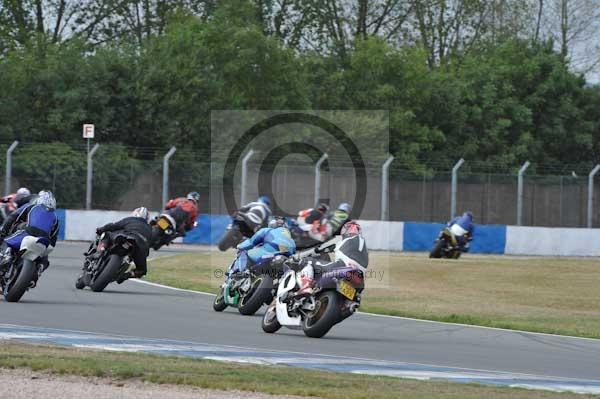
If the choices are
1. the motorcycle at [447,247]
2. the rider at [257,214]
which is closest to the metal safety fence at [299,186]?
the motorcycle at [447,247]

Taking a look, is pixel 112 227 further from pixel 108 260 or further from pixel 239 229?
pixel 239 229

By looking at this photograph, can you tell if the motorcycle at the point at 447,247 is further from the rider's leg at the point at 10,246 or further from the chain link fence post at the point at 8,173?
the rider's leg at the point at 10,246

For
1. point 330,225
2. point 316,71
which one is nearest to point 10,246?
point 330,225

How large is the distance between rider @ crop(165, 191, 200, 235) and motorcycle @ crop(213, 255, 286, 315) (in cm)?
1027

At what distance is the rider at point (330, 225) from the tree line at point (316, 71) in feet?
24.7

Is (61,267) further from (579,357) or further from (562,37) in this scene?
Result: (562,37)

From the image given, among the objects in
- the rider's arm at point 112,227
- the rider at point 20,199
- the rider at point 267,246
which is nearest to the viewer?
the rider at point 267,246

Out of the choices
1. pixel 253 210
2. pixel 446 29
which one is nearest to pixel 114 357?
pixel 253 210

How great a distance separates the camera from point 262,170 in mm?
32938

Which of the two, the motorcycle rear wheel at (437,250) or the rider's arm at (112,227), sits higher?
the rider's arm at (112,227)

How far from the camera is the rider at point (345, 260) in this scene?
520 inches

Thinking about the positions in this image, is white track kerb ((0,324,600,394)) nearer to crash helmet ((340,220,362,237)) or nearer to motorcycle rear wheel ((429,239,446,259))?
crash helmet ((340,220,362,237))

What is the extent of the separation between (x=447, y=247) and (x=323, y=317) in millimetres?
17885

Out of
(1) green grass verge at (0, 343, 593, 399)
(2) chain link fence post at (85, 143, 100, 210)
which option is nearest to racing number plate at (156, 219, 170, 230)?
(2) chain link fence post at (85, 143, 100, 210)
